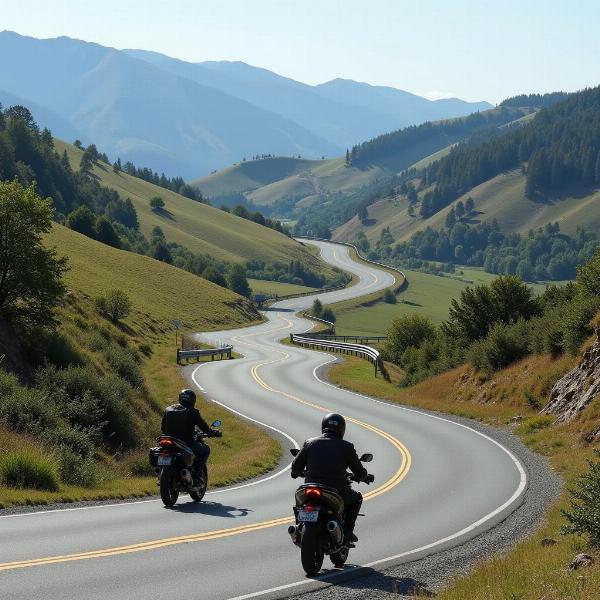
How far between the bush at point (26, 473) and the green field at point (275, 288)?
152593 mm

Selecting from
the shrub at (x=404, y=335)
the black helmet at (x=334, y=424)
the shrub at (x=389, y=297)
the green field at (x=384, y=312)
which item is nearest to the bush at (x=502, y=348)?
the shrub at (x=404, y=335)

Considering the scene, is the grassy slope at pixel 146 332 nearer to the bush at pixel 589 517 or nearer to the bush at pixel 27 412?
the bush at pixel 27 412

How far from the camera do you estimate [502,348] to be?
4038cm

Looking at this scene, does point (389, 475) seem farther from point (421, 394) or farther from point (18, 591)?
point (421, 394)

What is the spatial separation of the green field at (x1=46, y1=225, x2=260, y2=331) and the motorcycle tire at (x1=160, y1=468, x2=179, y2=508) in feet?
197

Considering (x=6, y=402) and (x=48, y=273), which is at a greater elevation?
(x=48, y=273)

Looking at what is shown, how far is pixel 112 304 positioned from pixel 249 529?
173ft

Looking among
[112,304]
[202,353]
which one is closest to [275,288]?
[112,304]

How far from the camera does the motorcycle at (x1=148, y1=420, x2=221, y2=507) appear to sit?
15609 mm

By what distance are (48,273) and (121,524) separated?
62.2 ft

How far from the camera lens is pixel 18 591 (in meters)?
9.75

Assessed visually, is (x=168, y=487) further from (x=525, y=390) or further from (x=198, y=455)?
(x=525, y=390)

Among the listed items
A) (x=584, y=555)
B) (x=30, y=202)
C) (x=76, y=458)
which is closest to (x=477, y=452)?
(x=76, y=458)

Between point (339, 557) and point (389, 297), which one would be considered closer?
point (339, 557)
